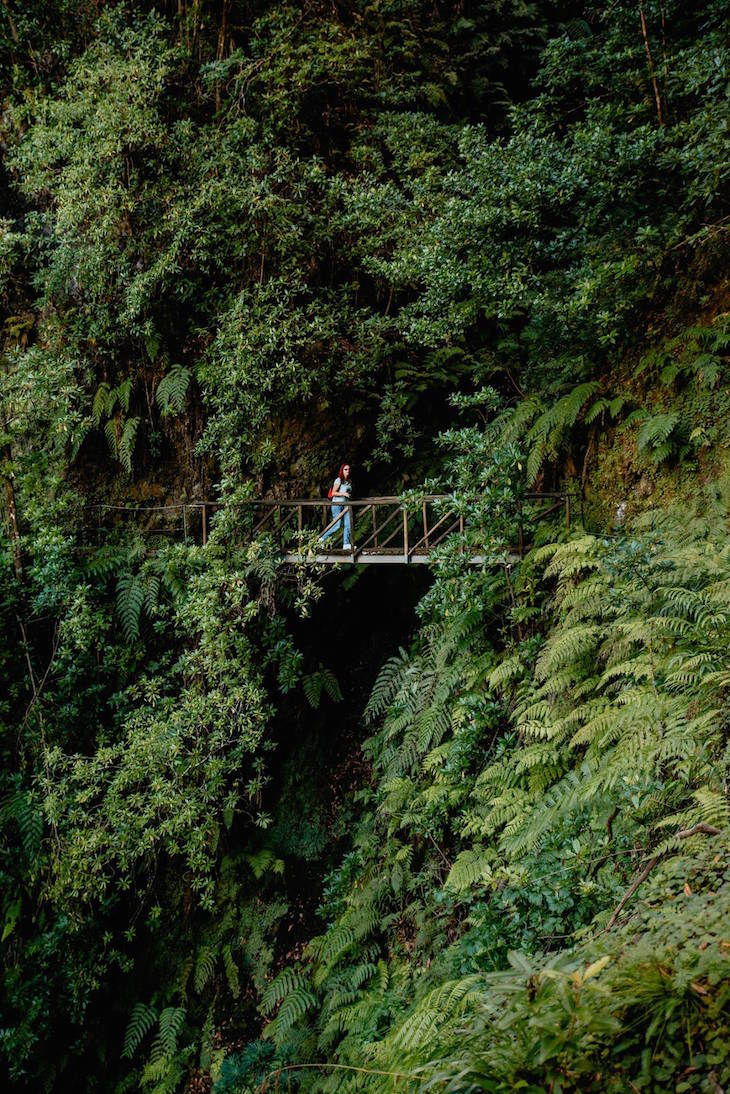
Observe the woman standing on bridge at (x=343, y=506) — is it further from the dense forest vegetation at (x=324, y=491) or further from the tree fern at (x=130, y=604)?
the tree fern at (x=130, y=604)

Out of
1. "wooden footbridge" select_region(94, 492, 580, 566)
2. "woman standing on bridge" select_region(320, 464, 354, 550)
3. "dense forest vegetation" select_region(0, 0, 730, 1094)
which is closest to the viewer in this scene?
"dense forest vegetation" select_region(0, 0, 730, 1094)

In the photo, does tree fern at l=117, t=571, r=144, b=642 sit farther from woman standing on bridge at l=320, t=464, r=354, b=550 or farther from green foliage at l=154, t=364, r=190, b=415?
woman standing on bridge at l=320, t=464, r=354, b=550

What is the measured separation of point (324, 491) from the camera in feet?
31.6

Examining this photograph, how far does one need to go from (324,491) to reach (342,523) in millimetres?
1207

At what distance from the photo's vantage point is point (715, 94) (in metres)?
6.20

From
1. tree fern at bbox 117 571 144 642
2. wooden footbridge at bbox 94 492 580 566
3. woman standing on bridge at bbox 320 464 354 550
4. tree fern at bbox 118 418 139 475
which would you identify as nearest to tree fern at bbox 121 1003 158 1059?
tree fern at bbox 117 571 144 642

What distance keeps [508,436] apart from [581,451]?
774 millimetres

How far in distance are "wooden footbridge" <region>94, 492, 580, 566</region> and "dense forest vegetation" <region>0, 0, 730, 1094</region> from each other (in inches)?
7.8

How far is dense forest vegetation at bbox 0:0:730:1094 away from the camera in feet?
17.7

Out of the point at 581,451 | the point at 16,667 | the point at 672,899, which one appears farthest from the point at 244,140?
the point at 672,899

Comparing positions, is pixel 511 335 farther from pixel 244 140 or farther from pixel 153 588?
pixel 153 588

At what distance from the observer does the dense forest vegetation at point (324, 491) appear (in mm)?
5395

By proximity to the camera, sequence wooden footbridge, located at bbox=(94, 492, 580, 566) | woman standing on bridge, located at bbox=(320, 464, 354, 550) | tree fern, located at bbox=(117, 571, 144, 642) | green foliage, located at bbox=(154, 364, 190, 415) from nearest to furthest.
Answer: wooden footbridge, located at bbox=(94, 492, 580, 566), woman standing on bridge, located at bbox=(320, 464, 354, 550), tree fern, located at bbox=(117, 571, 144, 642), green foliage, located at bbox=(154, 364, 190, 415)

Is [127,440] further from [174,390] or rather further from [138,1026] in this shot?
[138,1026]
